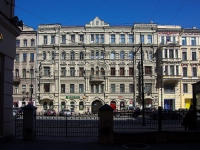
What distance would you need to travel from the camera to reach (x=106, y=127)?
38.4 ft

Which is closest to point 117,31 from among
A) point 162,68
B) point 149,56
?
point 149,56

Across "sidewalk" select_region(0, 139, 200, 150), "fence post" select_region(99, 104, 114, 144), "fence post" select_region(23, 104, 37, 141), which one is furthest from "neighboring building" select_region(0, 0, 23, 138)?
"fence post" select_region(99, 104, 114, 144)

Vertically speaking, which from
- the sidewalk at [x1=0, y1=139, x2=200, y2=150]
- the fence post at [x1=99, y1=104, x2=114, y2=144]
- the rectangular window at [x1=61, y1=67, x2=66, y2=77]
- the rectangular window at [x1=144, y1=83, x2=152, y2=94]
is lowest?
the sidewalk at [x1=0, y1=139, x2=200, y2=150]

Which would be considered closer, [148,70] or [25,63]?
[148,70]

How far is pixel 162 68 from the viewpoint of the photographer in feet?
178

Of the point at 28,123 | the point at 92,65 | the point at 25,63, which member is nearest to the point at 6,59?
the point at 28,123

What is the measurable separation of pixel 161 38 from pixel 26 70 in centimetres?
2833

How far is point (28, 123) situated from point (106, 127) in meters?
3.65

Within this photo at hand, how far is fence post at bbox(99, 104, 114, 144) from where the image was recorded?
38.3 feet

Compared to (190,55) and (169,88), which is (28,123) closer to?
(169,88)

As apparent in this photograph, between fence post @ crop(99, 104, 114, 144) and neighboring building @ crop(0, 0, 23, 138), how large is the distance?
4.23 meters

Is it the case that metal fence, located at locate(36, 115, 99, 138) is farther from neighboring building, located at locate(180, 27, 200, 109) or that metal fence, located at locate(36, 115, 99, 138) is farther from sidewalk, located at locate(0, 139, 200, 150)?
neighboring building, located at locate(180, 27, 200, 109)

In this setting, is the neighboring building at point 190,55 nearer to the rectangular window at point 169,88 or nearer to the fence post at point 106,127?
the rectangular window at point 169,88

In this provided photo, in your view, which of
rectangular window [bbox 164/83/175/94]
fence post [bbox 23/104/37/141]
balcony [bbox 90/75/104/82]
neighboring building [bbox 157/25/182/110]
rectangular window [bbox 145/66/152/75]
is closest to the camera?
fence post [bbox 23/104/37/141]
